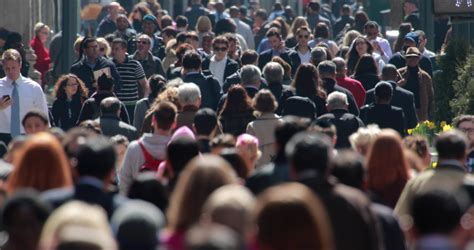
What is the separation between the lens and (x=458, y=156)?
9195 mm

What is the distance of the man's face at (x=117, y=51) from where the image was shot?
18609 mm

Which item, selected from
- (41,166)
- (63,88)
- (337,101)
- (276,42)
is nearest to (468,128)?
(337,101)

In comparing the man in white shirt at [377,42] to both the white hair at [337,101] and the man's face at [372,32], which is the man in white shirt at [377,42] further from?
the white hair at [337,101]

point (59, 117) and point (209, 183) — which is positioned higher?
point (209, 183)

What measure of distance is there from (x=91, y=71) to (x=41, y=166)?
1056 centimetres

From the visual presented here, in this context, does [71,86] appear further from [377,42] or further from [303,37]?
[377,42]

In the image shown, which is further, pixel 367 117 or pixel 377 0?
pixel 377 0

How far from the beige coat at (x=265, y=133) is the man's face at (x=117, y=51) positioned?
543 centimetres

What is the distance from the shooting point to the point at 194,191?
6.95m

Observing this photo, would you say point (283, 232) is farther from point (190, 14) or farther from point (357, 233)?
point (190, 14)

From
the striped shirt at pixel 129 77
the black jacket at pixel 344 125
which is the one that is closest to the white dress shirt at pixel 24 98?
the striped shirt at pixel 129 77

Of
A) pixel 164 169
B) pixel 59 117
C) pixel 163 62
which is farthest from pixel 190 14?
pixel 164 169

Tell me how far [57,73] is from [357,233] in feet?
63.0

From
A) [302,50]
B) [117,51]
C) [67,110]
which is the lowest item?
[67,110]
